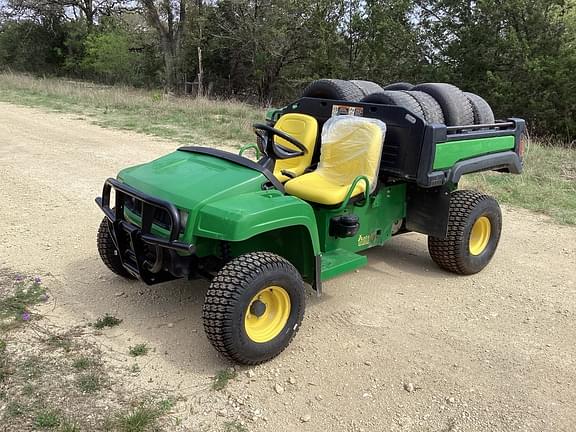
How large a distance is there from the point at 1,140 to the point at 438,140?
856 centimetres

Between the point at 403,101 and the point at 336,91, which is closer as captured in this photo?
the point at 403,101

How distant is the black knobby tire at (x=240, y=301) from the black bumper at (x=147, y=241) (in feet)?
0.87

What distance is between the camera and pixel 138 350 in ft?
10.2

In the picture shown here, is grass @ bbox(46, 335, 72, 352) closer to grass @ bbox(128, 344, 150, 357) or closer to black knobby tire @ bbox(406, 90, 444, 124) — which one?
grass @ bbox(128, 344, 150, 357)

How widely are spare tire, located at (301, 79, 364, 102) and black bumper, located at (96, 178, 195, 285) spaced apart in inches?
78.1

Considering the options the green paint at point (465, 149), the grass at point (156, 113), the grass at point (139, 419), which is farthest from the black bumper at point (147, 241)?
the grass at point (156, 113)

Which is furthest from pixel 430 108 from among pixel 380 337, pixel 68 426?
pixel 68 426

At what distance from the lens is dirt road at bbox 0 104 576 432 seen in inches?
107

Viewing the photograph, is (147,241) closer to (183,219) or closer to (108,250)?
(183,219)

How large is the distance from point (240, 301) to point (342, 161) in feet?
5.13

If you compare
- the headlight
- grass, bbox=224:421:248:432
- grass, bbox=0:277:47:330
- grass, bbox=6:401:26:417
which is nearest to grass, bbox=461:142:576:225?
the headlight

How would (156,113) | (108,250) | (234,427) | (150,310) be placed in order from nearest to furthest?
(234,427) < (150,310) < (108,250) < (156,113)

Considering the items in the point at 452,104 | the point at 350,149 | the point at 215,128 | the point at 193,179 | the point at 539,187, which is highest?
the point at 452,104

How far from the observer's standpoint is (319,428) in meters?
2.58
